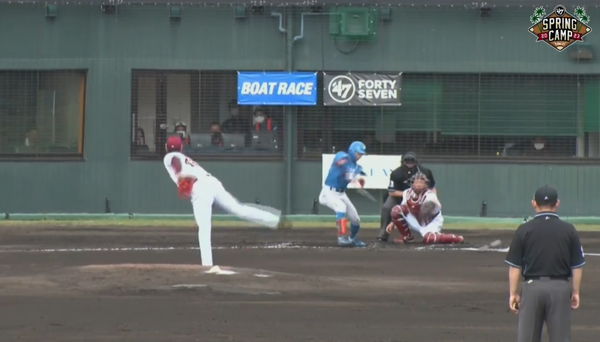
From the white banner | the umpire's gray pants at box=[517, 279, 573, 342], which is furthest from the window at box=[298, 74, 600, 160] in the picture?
the umpire's gray pants at box=[517, 279, 573, 342]

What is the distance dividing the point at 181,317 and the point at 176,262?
530 centimetres

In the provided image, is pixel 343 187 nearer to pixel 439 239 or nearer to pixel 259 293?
pixel 439 239

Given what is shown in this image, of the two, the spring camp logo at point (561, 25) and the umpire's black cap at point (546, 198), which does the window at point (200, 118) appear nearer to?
the spring camp logo at point (561, 25)

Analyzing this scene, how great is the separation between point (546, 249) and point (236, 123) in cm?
1885

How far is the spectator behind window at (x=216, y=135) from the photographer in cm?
2702

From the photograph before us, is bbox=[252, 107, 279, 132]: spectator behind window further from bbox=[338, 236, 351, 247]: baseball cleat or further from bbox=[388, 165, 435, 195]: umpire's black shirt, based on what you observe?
bbox=[338, 236, 351, 247]: baseball cleat

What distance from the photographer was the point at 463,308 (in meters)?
13.4

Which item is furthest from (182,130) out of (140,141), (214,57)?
(214,57)

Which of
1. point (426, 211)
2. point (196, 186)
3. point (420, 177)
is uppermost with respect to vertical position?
point (420, 177)

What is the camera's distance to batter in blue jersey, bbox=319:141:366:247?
65.0 ft

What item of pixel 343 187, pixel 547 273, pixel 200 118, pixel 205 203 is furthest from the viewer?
pixel 200 118

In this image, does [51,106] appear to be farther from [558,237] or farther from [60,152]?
[558,237]

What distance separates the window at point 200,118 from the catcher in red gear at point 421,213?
264 inches

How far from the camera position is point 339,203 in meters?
19.9
